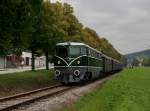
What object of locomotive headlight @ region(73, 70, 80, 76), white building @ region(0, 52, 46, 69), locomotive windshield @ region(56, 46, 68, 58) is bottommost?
locomotive headlight @ region(73, 70, 80, 76)

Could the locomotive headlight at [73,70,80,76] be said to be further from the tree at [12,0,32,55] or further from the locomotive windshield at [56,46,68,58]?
the tree at [12,0,32,55]

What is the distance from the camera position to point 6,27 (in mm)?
32656

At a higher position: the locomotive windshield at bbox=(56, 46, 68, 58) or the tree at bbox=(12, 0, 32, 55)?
the tree at bbox=(12, 0, 32, 55)

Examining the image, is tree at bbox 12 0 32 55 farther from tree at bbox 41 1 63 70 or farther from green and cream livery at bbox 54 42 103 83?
tree at bbox 41 1 63 70

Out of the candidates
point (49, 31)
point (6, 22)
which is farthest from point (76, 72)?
point (49, 31)

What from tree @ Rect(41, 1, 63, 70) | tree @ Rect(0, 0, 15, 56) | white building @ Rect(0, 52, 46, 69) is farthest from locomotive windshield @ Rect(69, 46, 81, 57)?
white building @ Rect(0, 52, 46, 69)

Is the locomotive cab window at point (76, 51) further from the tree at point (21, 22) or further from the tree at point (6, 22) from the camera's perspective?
the tree at point (6, 22)

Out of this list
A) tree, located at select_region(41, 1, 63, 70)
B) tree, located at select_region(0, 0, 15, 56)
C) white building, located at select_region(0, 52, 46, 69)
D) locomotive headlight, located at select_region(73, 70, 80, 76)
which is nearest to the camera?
tree, located at select_region(0, 0, 15, 56)

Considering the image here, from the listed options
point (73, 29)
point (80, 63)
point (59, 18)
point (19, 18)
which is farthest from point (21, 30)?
point (73, 29)

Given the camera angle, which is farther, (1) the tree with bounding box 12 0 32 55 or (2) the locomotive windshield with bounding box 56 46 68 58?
(2) the locomotive windshield with bounding box 56 46 68 58

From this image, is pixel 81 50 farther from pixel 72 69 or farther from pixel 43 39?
pixel 43 39

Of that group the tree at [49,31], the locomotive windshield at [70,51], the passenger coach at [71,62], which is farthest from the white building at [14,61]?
the passenger coach at [71,62]

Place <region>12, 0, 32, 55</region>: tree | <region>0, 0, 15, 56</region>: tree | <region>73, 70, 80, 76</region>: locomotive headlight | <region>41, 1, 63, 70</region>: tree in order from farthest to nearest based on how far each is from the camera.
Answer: <region>41, 1, 63, 70</region>: tree
<region>73, 70, 80, 76</region>: locomotive headlight
<region>12, 0, 32, 55</region>: tree
<region>0, 0, 15, 56</region>: tree

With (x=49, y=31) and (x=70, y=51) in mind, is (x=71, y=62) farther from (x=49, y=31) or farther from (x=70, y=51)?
(x=49, y=31)
